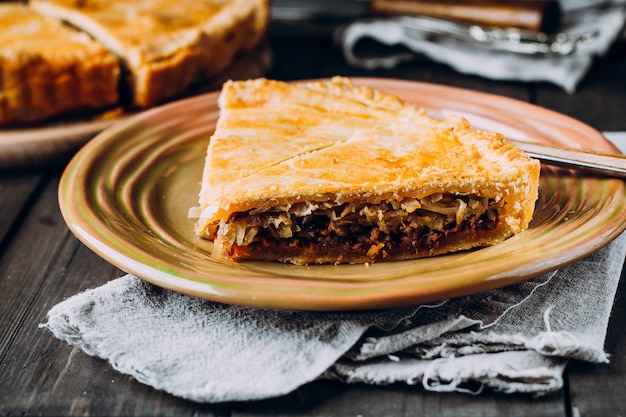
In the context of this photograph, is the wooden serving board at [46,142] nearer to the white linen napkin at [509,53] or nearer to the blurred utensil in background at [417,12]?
the white linen napkin at [509,53]

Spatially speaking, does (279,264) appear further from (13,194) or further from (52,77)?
(52,77)

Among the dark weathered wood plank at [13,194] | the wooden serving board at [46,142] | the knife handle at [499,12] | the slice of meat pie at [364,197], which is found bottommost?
the dark weathered wood plank at [13,194]

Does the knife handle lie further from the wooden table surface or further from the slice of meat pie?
the wooden table surface

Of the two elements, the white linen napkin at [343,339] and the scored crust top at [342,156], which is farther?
the scored crust top at [342,156]

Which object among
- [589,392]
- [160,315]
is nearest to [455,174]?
[589,392]

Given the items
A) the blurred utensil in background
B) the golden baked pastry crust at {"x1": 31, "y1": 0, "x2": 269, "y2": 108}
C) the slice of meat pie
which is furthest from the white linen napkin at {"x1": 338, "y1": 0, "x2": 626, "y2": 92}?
the slice of meat pie

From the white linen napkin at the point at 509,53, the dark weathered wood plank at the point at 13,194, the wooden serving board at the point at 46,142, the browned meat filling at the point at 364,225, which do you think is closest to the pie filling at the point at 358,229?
the browned meat filling at the point at 364,225
